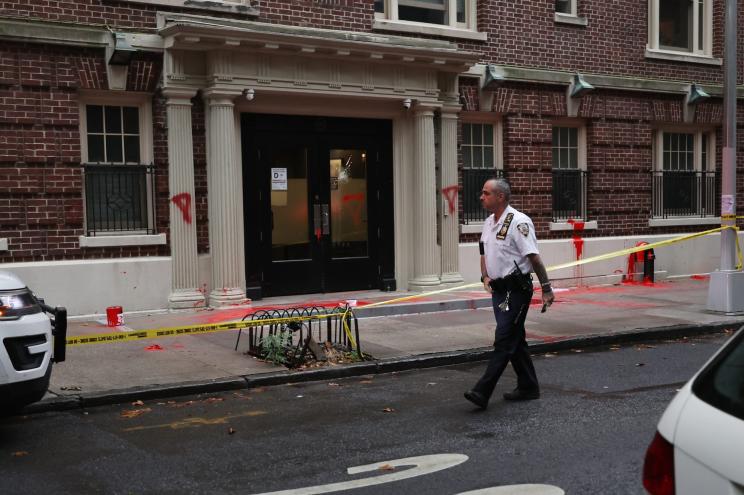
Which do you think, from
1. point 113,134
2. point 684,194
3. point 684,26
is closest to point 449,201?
point 113,134

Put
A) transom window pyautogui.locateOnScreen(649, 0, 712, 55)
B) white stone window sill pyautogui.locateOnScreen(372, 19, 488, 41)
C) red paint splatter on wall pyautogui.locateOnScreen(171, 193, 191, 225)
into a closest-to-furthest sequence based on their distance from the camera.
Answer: red paint splatter on wall pyautogui.locateOnScreen(171, 193, 191, 225) < white stone window sill pyautogui.locateOnScreen(372, 19, 488, 41) < transom window pyautogui.locateOnScreen(649, 0, 712, 55)

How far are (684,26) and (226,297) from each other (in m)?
12.3

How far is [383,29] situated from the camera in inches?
549

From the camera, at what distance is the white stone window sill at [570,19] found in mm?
15961

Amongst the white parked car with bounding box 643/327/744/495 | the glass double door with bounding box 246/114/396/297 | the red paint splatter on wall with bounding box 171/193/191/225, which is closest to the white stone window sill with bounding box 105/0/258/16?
the glass double door with bounding box 246/114/396/297

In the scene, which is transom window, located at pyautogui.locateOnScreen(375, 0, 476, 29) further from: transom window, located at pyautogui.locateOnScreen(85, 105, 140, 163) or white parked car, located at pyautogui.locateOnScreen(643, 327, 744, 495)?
white parked car, located at pyautogui.locateOnScreen(643, 327, 744, 495)

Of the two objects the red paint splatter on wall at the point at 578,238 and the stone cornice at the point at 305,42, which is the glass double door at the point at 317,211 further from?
the red paint splatter on wall at the point at 578,238

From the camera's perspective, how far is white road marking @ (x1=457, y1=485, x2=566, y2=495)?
464 centimetres

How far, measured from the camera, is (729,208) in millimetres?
12055

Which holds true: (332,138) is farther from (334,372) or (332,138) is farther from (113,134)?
(334,372)

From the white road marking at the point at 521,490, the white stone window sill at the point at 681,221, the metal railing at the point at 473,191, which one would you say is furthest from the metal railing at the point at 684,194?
the white road marking at the point at 521,490

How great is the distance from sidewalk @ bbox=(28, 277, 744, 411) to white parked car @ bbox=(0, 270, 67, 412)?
1.43 metres

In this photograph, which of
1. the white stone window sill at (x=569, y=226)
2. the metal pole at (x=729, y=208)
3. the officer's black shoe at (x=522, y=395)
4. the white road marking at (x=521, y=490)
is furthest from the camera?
the white stone window sill at (x=569, y=226)

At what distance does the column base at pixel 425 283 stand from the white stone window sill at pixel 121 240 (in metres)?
4.50
